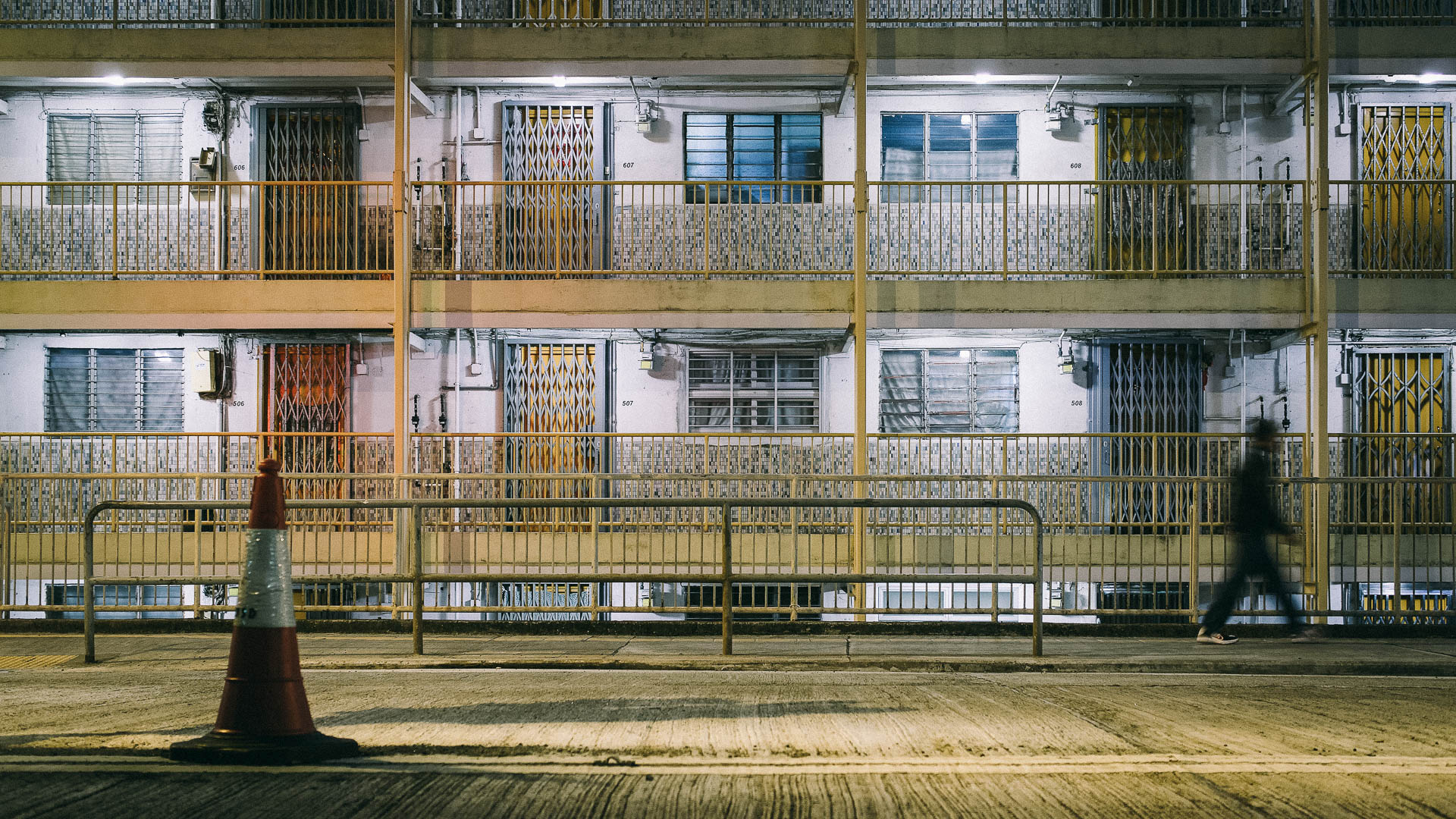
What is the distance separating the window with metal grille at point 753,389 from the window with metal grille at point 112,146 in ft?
28.3

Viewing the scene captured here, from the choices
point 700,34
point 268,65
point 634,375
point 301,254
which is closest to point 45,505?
point 301,254

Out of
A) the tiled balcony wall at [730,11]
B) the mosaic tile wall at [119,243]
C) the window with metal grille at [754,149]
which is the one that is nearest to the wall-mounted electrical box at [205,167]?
the mosaic tile wall at [119,243]

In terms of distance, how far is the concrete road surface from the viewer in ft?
13.5

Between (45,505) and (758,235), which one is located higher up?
(758,235)

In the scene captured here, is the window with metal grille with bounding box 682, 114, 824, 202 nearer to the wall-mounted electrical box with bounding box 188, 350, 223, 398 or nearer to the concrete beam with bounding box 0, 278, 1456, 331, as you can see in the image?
the concrete beam with bounding box 0, 278, 1456, 331

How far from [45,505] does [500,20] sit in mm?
8853

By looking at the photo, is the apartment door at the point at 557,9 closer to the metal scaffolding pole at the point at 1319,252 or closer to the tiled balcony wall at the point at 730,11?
the tiled balcony wall at the point at 730,11

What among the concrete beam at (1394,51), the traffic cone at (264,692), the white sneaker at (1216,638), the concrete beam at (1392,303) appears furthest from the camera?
the concrete beam at (1394,51)

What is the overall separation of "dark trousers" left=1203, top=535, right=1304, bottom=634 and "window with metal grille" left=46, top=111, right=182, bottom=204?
51.5 ft

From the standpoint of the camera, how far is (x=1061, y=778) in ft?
14.7

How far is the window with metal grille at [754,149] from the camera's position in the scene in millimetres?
17281

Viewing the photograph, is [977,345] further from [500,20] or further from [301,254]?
[301,254]

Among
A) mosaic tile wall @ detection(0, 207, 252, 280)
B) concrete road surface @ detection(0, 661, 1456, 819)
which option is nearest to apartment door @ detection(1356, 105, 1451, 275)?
concrete road surface @ detection(0, 661, 1456, 819)

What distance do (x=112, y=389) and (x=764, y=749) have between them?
15.8 metres
